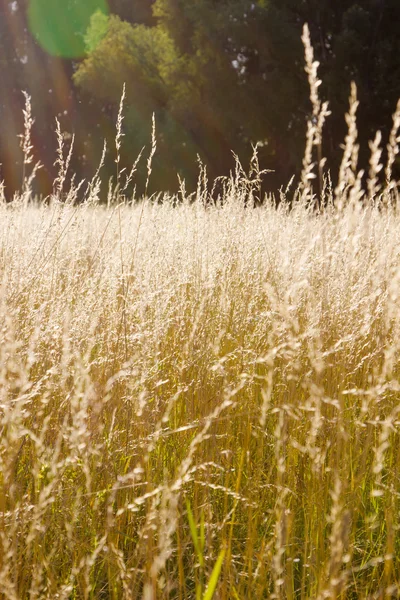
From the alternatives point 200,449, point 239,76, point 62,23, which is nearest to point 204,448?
point 200,449

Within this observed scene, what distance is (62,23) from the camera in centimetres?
→ 1991

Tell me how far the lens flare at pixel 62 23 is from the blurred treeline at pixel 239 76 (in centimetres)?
424

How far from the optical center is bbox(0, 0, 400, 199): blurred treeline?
39.9ft

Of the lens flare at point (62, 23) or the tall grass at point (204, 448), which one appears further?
the lens flare at point (62, 23)

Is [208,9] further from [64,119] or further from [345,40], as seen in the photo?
[64,119]

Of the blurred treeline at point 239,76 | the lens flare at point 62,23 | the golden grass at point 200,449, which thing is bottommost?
the golden grass at point 200,449

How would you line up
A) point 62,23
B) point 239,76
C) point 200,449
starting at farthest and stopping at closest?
point 62,23 → point 239,76 → point 200,449

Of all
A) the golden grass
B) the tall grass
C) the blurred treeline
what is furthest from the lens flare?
the golden grass

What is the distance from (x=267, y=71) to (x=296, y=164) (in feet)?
7.53

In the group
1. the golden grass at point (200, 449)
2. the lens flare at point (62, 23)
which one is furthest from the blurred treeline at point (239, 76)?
the golden grass at point (200, 449)

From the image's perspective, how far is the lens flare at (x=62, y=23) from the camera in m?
19.7

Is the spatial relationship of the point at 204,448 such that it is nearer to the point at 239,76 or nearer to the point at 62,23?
the point at 239,76

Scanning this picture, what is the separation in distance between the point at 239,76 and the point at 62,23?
9915mm

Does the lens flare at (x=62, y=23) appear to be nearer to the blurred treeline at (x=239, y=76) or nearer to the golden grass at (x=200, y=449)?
the blurred treeline at (x=239, y=76)
